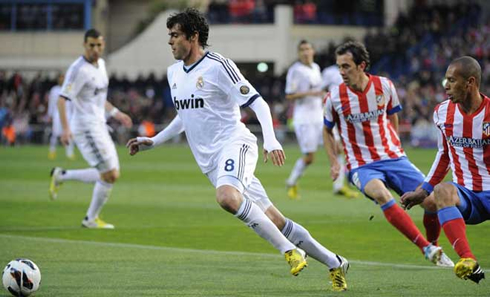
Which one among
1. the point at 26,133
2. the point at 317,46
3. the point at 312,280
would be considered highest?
the point at 312,280

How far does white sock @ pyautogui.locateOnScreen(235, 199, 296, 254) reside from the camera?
27.2 feet

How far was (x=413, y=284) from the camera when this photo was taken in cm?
889

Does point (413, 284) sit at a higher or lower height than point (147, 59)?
higher

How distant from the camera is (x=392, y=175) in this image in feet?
35.0

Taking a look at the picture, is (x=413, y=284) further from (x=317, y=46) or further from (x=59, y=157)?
(x=317, y=46)

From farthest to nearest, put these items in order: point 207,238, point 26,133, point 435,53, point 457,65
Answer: point 26,133, point 435,53, point 207,238, point 457,65

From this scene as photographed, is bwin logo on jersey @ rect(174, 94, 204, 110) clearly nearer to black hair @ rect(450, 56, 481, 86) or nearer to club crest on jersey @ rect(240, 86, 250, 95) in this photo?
club crest on jersey @ rect(240, 86, 250, 95)

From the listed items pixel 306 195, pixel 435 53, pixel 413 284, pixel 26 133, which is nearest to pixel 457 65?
pixel 413 284

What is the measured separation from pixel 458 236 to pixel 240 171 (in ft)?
5.76

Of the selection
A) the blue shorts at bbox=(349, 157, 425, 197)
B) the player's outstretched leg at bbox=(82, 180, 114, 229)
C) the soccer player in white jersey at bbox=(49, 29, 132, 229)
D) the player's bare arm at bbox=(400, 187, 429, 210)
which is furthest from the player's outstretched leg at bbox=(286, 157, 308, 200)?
the player's bare arm at bbox=(400, 187, 429, 210)

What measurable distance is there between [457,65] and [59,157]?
24379mm

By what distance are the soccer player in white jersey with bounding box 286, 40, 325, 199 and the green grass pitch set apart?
0.88 meters

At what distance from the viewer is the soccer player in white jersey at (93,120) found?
13.7 metres

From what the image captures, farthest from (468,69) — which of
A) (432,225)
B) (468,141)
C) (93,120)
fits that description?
(93,120)
